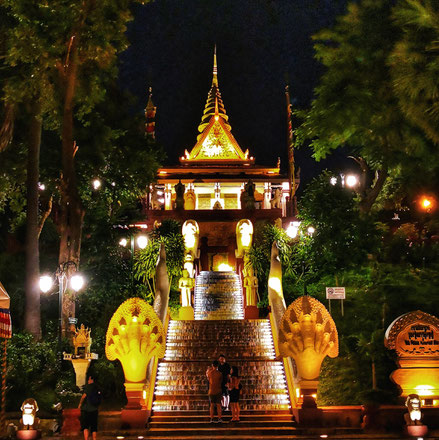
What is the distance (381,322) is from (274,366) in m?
3.13

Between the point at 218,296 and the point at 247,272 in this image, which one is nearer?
the point at 247,272

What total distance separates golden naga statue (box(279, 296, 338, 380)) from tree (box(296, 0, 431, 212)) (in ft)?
28.5

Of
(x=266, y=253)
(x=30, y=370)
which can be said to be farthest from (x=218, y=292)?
(x=30, y=370)

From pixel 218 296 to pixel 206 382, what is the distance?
25.0 ft

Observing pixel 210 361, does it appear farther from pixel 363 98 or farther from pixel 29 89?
pixel 363 98

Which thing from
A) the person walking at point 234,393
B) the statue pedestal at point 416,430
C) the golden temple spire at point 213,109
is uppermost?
the golden temple spire at point 213,109

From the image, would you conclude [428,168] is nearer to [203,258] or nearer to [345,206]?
[345,206]

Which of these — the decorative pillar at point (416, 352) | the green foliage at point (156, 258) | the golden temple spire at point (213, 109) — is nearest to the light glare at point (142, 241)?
the green foliage at point (156, 258)

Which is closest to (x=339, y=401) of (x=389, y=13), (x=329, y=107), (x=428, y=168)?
(x=428, y=168)

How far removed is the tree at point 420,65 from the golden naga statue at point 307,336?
5612mm

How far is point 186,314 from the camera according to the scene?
66.1 ft

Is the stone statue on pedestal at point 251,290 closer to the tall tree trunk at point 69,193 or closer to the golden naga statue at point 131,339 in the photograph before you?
the tall tree trunk at point 69,193

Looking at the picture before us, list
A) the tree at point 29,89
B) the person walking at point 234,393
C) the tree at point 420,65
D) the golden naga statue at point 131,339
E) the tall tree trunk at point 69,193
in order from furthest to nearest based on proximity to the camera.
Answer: the tall tree trunk at point 69,193, the tree at point 29,89, the tree at point 420,65, the golden naga statue at point 131,339, the person walking at point 234,393

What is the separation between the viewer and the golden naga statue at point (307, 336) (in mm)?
13094
